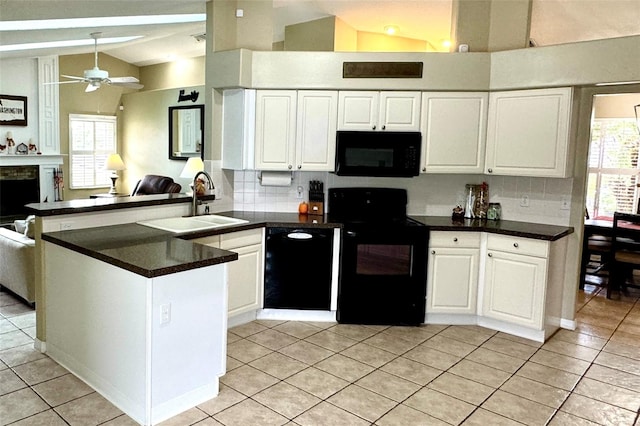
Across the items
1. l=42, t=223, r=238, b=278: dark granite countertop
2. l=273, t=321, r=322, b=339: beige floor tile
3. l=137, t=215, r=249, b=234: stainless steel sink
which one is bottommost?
l=273, t=321, r=322, b=339: beige floor tile

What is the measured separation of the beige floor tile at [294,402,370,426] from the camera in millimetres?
2645

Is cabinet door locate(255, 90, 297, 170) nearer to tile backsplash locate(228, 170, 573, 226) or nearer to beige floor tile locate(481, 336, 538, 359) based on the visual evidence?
tile backsplash locate(228, 170, 573, 226)

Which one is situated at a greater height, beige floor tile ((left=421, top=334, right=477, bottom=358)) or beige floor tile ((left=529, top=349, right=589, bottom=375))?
beige floor tile ((left=421, top=334, right=477, bottom=358))

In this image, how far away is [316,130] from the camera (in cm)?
433

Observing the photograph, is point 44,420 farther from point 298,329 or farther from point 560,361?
point 560,361

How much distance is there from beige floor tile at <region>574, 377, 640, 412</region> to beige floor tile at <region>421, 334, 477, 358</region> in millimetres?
776

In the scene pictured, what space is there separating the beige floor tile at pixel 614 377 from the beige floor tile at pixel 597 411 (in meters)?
0.37

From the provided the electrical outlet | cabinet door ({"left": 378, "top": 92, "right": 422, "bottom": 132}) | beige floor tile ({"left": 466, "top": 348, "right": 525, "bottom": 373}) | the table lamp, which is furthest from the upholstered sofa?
the table lamp

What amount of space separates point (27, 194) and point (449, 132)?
24.3 feet

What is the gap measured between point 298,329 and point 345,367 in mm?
778

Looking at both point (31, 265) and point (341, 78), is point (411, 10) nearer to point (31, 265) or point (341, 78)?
point (341, 78)

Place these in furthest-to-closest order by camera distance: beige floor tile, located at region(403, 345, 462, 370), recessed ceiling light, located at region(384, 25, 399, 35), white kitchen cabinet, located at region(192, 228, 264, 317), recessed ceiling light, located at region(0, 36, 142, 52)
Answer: recessed ceiling light, located at region(0, 36, 142, 52)
recessed ceiling light, located at region(384, 25, 399, 35)
white kitchen cabinet, located at region(192, 228, 264, 317)
beige floor tile, located at region(403, 345, 462, 370)

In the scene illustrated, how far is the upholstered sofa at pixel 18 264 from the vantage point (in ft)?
13.9

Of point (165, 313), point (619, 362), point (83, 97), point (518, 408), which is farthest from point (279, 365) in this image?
point (83, 97)
